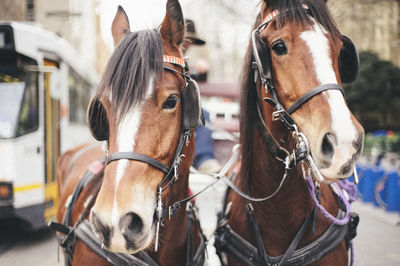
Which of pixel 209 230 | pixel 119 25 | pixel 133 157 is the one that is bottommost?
pixel 209 230

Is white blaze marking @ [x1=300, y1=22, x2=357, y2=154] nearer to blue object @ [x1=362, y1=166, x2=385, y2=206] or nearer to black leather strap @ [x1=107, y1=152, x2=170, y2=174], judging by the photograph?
black leather strap @ [x1=107, y1=152, x2=170, y2=174]

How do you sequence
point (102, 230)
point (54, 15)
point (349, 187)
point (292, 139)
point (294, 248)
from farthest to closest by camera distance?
point (54, 15) → point (349, 187) → point (294, 248) → point (292, 139) → point (102, 230)

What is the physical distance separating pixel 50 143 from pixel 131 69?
196 inches

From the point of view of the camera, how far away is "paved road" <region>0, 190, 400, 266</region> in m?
4.79

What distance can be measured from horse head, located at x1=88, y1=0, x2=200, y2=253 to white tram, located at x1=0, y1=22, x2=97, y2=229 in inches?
147

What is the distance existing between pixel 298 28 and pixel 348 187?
5.07 ft

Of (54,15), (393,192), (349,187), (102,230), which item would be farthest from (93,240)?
(54,15)

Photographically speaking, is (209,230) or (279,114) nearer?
(279,114)

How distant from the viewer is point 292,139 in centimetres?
186

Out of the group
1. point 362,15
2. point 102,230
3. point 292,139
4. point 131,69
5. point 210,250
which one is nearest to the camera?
point 102,230

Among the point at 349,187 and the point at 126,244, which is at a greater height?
the point at 126,244

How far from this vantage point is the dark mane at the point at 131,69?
1.54 metres

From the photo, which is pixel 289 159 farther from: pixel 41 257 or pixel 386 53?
pixel 386 53

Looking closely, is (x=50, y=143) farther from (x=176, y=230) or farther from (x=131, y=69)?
(x=131, y=69)
